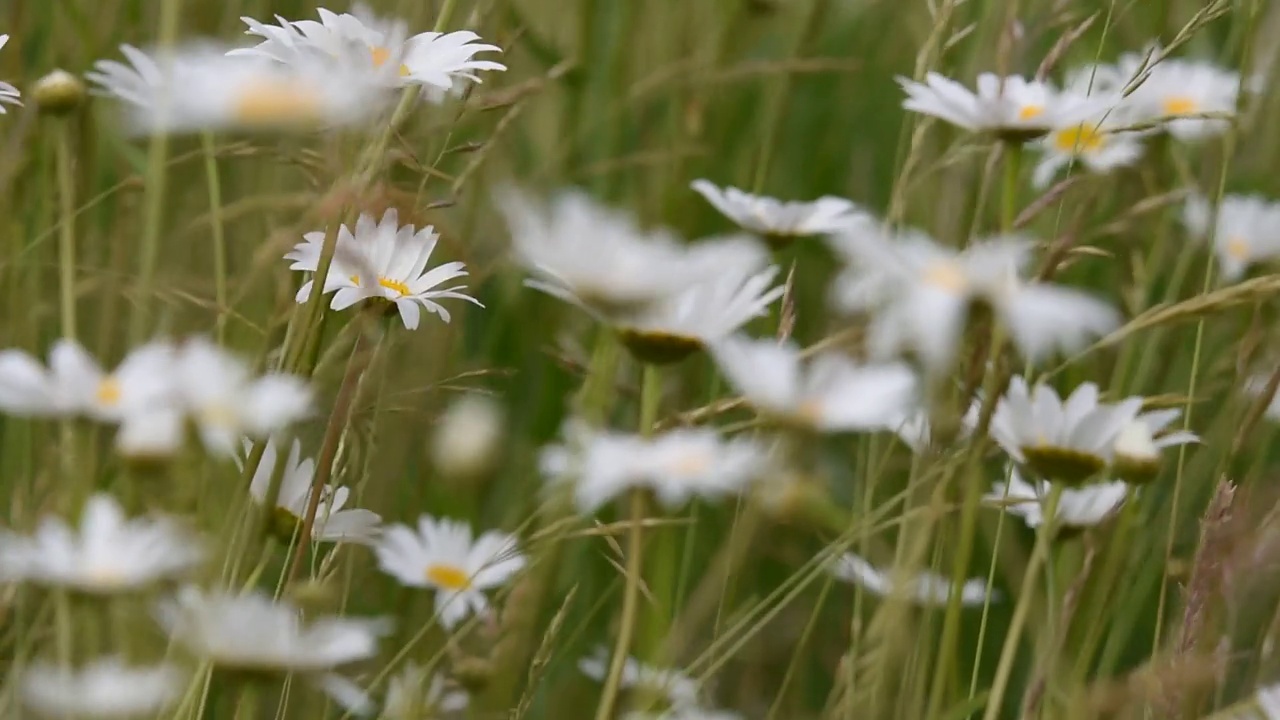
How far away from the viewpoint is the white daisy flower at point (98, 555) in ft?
1.36

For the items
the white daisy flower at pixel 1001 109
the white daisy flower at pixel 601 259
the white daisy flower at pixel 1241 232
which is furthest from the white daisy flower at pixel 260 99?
the white daisy flower at pixel 1241 232

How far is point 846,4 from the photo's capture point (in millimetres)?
1535

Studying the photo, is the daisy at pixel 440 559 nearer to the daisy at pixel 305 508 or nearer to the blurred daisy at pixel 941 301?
the daisy at pixel 305 508

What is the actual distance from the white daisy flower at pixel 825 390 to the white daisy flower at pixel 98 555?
152 millimetres

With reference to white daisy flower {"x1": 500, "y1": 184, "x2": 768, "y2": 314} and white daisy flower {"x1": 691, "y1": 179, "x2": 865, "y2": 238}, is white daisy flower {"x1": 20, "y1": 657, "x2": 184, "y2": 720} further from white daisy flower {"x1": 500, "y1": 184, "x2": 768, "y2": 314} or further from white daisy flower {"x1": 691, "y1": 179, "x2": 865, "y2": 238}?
white daisy flower {"x1": 691, "y1": 179, "x2": 865, "y2": 238}

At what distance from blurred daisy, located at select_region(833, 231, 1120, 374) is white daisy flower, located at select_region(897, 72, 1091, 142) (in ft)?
0.62

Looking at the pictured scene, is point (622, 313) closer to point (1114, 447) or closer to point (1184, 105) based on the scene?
point (1114, 447)

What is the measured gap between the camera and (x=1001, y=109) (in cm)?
59

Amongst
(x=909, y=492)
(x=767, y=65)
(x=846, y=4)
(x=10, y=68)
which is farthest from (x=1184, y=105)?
(x=10, y=68)

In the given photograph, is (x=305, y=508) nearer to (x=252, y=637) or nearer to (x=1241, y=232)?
(x=252, y=637)

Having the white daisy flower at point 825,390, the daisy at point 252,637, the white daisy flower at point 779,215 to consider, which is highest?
the white daisy flower at point 779,215

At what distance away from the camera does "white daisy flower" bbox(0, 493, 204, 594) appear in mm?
413

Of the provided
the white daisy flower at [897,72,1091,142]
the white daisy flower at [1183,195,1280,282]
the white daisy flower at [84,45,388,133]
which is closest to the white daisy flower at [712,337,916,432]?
the white daisy flower at [84,45,388,133]

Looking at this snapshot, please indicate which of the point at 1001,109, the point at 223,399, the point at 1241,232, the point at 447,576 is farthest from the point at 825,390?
the point at 1241,232
